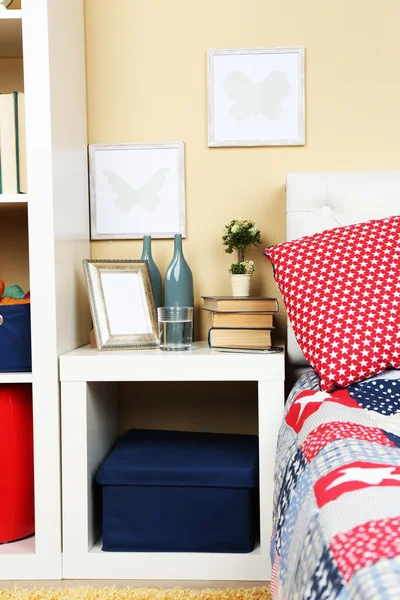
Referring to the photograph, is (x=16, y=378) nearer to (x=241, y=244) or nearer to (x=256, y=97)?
(x=241, y=244)

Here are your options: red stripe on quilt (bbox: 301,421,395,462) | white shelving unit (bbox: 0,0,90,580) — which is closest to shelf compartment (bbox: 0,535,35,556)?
white shelving unit (bbox: 0,0,90,580)

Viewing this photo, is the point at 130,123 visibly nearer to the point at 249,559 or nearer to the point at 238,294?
the point at 238,294

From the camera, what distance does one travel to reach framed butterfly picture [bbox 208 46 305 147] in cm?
204

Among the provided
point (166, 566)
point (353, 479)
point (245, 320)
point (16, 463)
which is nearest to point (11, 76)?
point (245, 320)

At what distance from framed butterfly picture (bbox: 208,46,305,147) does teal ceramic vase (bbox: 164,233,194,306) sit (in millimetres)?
387

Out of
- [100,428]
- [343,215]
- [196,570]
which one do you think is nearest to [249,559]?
[196,570]

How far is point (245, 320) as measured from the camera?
1748 millimetres

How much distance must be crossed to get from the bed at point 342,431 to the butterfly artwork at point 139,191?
0.43 meters

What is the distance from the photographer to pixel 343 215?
6.30 feet

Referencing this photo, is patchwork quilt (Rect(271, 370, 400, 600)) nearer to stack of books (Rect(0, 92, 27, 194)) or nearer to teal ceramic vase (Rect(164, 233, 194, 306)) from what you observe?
teal ceramic vase (Rect(164, 233, 194, 306))

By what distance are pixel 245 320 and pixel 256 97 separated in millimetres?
776

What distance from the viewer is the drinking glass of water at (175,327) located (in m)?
1.76

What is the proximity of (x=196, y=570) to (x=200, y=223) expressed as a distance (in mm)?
1052

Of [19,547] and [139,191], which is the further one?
[139,191]
